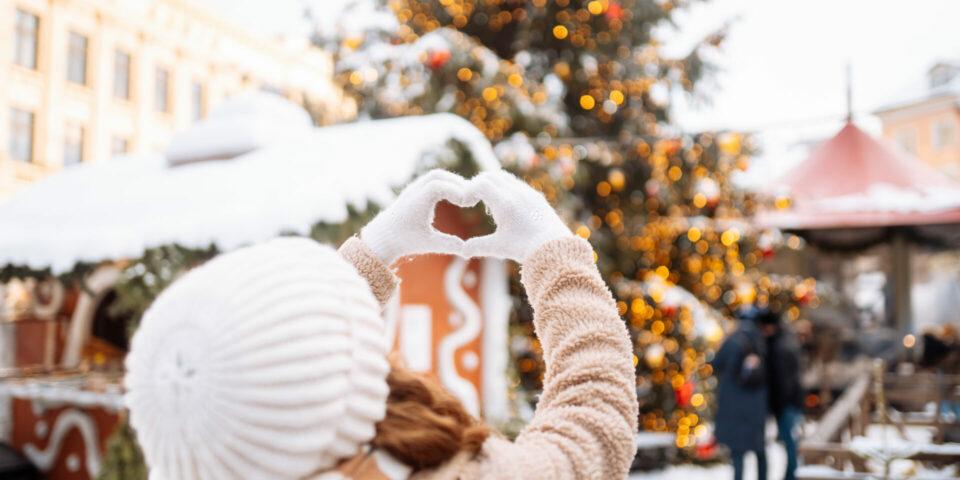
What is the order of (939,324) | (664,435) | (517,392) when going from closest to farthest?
(517,392) < (664,435) < (939,324)

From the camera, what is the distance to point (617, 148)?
845 cm

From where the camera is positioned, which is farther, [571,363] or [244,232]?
[244,232]

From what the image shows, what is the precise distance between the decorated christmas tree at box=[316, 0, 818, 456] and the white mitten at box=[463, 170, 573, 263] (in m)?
5.67

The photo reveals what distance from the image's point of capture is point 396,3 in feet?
30.8

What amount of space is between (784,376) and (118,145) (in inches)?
997

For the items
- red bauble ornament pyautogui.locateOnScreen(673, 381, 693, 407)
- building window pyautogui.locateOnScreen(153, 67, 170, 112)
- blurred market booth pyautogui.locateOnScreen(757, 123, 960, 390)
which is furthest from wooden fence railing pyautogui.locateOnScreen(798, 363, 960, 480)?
building window pyautogui.locateOnScreen(153, 67, 170, 112)

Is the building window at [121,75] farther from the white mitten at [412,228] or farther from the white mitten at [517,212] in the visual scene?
the white mitten at [517,212]

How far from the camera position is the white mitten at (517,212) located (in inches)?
43.1

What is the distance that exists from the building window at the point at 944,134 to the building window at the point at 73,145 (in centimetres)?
3308

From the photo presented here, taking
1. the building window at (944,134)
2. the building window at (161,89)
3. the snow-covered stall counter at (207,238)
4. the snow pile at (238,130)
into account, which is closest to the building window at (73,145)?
the building window at (161,89)

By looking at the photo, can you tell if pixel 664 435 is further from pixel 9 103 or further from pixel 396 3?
pixel 9 103

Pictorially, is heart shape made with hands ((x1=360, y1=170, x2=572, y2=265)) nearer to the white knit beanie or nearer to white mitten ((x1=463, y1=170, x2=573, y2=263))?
white mitten ((x1=463, y1=170, x2=573, y2=263))

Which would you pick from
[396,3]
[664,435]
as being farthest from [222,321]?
[396,3]

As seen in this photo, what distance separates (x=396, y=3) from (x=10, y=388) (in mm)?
6225
